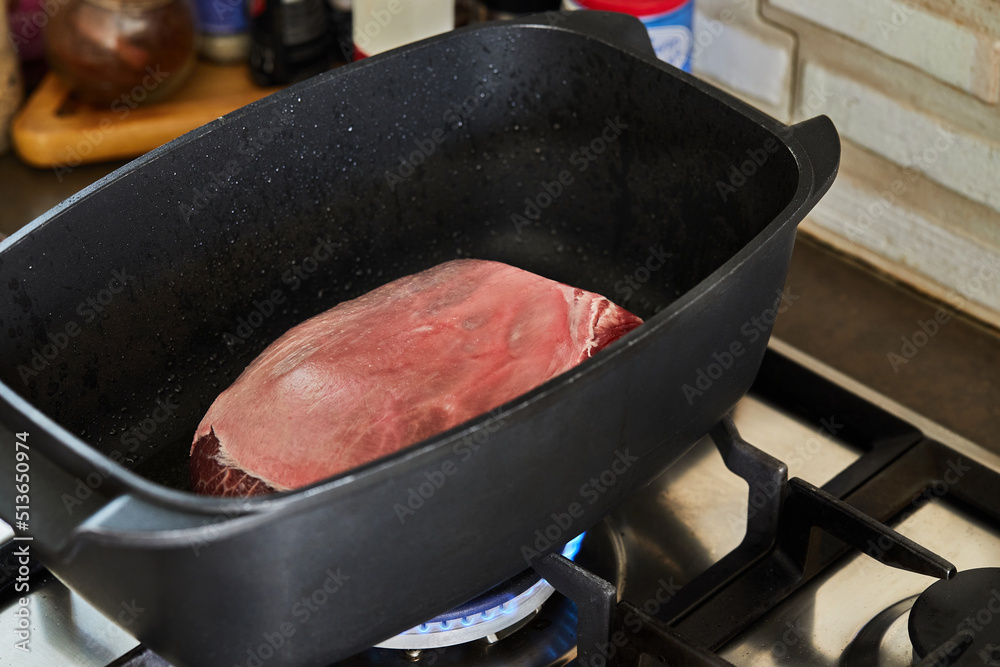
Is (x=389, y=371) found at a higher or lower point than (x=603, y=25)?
lower

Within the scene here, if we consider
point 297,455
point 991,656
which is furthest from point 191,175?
point 991,656

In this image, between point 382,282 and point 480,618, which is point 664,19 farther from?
point 480,618

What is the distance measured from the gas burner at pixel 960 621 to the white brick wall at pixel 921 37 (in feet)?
1.55

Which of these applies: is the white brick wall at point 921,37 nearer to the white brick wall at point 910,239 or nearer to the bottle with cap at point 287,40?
the white brick wall at point 910,239

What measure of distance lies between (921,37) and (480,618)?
2.22 ft

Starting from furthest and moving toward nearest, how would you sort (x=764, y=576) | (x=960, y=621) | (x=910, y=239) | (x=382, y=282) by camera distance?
1. (x=910, y=239)
2. (x=382, y=282)
3. (x=764, y=576)
4. (x=960, y=621)

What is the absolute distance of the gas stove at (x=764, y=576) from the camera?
2.32ft

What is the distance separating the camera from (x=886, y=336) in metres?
1.05

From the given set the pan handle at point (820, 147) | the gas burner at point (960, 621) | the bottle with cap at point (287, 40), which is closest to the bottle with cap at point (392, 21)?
the bottle with cap at point (287, 40)

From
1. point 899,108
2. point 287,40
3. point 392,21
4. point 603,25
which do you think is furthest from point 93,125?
point 899,108

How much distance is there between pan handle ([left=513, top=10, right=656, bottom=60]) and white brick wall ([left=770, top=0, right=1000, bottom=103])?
26 cm

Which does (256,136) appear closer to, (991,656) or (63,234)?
(63,234)

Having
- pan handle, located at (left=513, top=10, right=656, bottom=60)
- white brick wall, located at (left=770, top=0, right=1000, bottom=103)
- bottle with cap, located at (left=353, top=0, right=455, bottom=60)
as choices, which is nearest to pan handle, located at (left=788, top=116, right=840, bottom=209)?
pan handle, located at (left=513, top=10, right=656, bottom=60)

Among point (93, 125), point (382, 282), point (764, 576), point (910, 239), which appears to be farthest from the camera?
point (93, 125)
